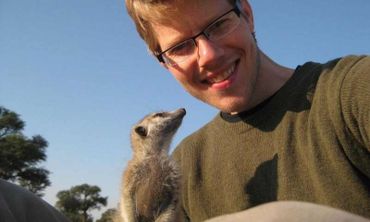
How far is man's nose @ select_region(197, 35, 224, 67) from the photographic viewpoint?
7.96ft

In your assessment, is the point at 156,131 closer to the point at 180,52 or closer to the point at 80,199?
the point at 180,52

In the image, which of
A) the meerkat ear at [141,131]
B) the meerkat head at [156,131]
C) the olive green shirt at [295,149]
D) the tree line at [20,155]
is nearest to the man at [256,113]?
the olive green shirt at [295,149]

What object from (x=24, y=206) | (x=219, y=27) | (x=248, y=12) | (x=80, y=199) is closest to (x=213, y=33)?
(x=219, y=27)

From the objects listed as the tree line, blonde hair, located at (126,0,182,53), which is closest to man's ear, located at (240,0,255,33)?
blonde hair, located at (126,0,182,53)

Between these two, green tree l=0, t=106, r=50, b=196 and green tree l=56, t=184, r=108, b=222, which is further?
green tree l=56, t=184, r=108, b=222

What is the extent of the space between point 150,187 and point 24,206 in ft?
3.79

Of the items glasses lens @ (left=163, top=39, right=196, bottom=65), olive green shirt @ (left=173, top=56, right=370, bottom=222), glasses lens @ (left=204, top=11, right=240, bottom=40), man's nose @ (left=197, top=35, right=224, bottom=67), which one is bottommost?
olive green shirt @ (left=173, top=56, right=370, bottom=222)

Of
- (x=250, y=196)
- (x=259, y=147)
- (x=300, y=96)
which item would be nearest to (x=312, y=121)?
(x=300, y=96)

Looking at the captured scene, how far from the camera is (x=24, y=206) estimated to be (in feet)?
7.13

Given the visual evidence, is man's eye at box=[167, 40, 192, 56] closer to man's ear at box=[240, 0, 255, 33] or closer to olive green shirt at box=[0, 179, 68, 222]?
man's ear at box=[240, 0, 255, 33]

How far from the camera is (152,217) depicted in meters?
2.96

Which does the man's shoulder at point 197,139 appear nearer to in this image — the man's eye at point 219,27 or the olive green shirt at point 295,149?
the olive green shirt at point 295,149

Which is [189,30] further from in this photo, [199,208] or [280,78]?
[199,208]

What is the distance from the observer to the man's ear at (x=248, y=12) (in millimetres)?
2634
